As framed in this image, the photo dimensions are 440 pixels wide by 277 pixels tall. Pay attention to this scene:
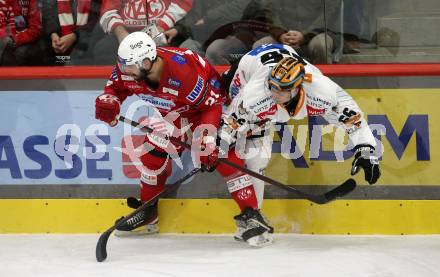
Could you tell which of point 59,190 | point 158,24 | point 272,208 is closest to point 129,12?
point 158,24

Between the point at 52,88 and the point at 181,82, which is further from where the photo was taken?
the point at 52,88

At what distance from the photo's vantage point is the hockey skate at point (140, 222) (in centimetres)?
436

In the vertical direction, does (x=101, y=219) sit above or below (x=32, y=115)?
below

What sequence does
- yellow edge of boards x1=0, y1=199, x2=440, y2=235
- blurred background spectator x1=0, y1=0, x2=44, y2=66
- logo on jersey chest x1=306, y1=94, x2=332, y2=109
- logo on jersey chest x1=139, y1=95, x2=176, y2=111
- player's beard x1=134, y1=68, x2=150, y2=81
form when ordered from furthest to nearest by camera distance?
blurred background spectator x1=0, y1=0, x2=44, y2=66 < yellow edge of boards x1=0, y1=199, x2=440, y2=235 < logo on jersey chest x1=139, y1=95, x2=176, y2=111 < player's beard x1=134, y1=68, x2=150, y2=81 < logo on jersey chest x1=306, y1=94, x2=332, y2=109

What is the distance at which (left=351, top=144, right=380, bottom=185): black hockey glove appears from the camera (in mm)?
3916

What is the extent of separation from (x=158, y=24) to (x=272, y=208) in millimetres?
1202

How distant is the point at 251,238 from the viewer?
4.11 metres

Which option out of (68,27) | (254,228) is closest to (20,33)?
(68,27)

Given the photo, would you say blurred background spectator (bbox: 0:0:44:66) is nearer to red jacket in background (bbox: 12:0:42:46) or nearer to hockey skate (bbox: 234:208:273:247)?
red jacket in background (bbox: 12:0:42:46)

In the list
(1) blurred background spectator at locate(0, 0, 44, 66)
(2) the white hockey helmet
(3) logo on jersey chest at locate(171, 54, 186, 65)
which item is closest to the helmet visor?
(2) the white hockey helmet

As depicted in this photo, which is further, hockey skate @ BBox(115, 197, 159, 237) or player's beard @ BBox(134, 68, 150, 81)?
hockey skate @ BBox(115, 197, 159, 237)

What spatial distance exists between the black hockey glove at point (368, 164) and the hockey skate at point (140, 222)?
1.17 meters

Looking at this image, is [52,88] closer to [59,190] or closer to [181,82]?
[59,190]

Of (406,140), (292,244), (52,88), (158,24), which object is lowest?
(292,244)
